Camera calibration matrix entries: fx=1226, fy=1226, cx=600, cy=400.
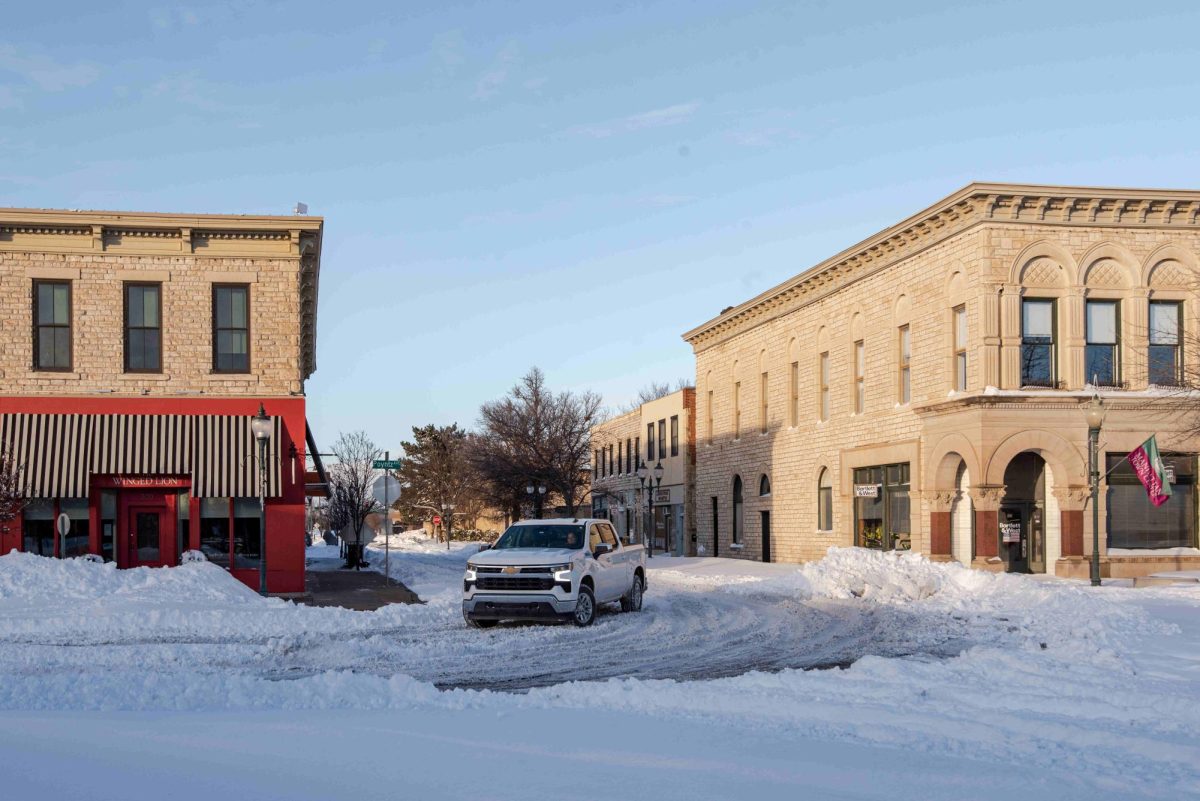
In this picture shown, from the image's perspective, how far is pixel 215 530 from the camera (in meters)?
27.8

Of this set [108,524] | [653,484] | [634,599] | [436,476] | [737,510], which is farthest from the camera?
[436,476]

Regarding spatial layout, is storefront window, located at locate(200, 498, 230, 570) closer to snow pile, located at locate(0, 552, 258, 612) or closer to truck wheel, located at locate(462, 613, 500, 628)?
snow pile, located at locate(0, 552, 258, 612)

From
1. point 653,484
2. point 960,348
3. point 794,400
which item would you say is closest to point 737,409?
point 794,400

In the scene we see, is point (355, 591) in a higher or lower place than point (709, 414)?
lower

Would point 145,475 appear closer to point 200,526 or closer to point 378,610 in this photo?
point 200,526

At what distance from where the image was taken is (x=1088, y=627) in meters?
17.5

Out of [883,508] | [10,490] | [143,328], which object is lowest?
[883,508]

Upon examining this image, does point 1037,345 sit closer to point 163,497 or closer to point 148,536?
point 163,497

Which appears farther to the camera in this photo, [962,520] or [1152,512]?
[962,520]

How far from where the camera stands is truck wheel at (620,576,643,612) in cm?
2253

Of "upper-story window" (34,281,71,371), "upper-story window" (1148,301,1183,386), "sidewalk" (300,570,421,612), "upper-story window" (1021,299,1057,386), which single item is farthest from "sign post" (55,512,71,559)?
"upper-story window" (1148,301,1183,386)

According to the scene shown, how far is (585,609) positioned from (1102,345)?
18703mm

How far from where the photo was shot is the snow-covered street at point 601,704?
25.4 feet

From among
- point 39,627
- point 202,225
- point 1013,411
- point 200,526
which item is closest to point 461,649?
point 39,627
